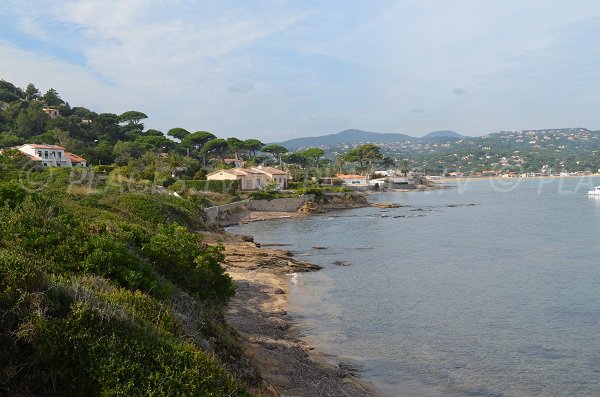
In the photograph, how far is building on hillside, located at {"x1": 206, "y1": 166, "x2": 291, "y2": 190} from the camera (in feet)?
276

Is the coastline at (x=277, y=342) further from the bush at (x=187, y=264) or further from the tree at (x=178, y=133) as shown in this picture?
the tree at (x=178, y=133)

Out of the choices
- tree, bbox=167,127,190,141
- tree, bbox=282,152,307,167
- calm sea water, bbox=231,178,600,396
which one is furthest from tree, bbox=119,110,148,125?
calm sea water, bbox=231,178,600,396

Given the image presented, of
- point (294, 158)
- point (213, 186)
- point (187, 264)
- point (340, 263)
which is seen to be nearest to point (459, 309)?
point (340, 263)

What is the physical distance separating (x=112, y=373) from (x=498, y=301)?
21730mm

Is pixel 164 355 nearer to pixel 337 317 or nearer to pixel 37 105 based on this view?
pixel 337 317

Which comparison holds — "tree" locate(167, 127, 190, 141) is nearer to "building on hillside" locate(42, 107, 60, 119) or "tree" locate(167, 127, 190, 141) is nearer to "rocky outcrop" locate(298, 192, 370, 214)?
"building on hillside" locate(42, 107, 60, 119)

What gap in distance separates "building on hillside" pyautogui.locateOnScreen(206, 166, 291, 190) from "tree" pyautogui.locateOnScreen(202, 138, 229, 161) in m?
20.7

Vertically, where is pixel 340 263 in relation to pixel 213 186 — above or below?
below

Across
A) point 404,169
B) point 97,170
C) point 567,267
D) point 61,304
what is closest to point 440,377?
point 61,304

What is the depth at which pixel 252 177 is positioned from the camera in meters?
90.8

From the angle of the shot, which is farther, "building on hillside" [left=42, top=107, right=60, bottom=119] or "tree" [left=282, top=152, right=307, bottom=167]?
"tree" [left=282, top=152, right=307, bottom=167]

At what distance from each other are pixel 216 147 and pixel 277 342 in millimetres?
102062

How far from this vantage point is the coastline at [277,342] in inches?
557

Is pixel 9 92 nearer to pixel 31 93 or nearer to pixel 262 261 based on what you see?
pixel 31 93
